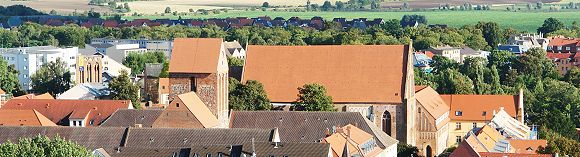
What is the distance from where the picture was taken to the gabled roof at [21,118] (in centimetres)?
8781

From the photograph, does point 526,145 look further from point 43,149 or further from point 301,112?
point 43,149

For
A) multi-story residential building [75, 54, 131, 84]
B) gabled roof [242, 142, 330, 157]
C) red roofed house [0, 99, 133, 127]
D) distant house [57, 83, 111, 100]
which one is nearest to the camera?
gabled roof [242, 142, 330, 157]

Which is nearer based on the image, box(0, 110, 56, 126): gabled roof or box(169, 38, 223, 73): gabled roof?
box(169, 38, 223, 73): gabled roof

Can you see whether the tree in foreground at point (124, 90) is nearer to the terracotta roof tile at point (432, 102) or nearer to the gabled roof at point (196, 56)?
the gabled roof at point (196, 56)

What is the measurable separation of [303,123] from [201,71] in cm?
642

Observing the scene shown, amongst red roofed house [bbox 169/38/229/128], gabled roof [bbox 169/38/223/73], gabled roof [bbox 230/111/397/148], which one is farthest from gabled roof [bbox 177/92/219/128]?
gabled roof [bbox 169/38/223/73]

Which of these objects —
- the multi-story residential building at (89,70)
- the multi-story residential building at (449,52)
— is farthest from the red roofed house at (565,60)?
the multi-story residential building at (89,70)

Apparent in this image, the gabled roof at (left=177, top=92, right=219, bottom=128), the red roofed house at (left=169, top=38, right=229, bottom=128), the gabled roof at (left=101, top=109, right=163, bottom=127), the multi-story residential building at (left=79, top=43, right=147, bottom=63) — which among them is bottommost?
the multi-story residential building at (left=79, top=43, right=147, bottom=63)

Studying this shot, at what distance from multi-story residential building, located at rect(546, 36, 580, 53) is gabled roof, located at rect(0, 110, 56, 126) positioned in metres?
101

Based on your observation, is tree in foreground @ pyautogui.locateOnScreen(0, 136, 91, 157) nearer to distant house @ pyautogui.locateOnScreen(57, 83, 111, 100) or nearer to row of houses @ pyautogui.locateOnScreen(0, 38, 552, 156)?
row of houses @ pyautogui.locateOnScreen(0, 38, 552, 156)

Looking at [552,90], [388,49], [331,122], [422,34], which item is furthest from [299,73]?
[422,34]

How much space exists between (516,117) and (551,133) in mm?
6901

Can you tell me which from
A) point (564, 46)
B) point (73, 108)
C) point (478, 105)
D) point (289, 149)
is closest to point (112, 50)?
point (564, 46)

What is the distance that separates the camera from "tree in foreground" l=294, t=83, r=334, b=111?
3588 inches
